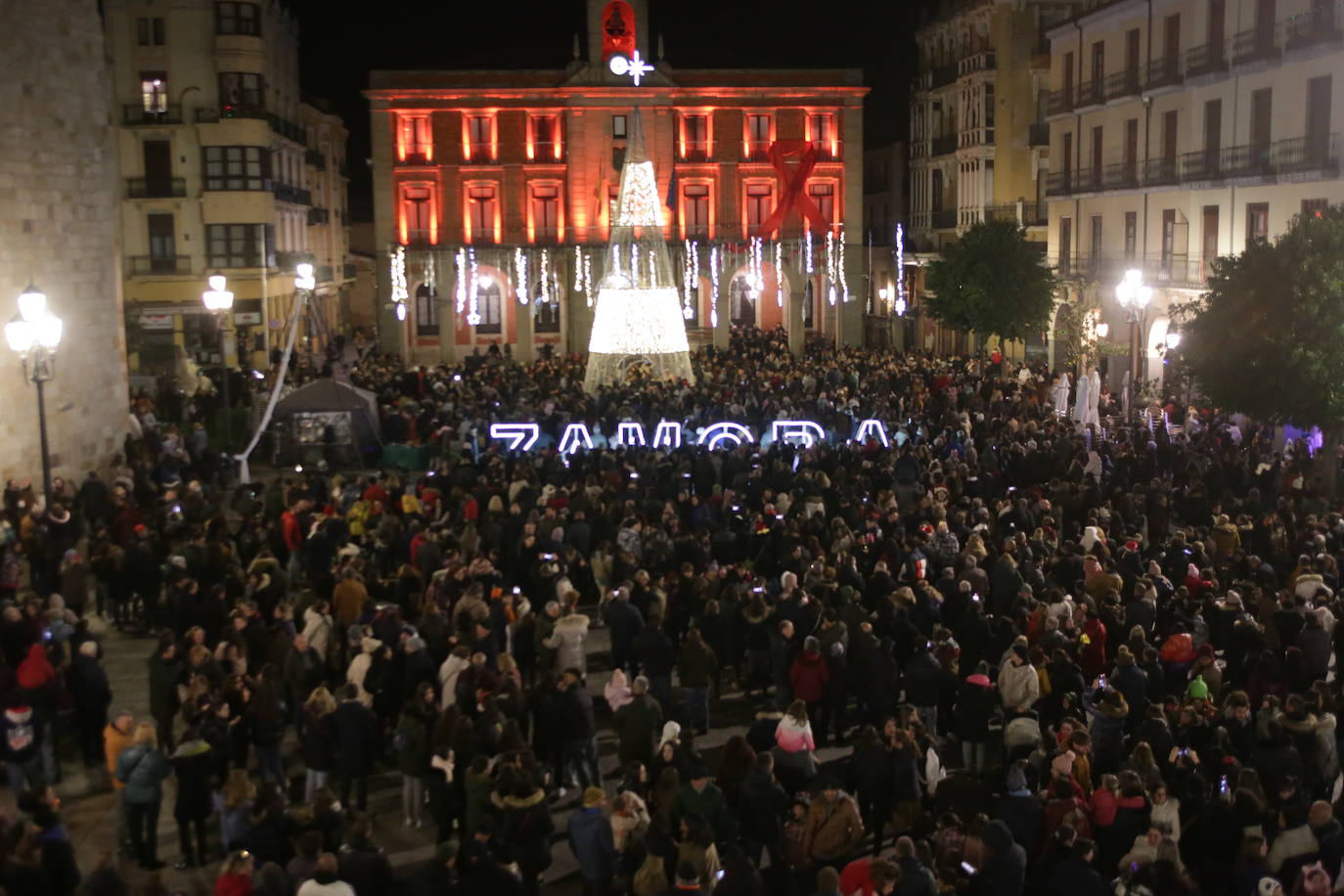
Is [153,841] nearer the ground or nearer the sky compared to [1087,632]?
nearer the ground

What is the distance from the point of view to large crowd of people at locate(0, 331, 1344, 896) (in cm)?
905

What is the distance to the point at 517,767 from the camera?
9.59m

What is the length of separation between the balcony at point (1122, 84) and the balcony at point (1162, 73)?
620 millimetres

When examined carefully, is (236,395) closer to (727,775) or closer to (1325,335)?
(1325,335)

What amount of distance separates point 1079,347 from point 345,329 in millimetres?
40303

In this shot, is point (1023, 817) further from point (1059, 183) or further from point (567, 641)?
point (1059, 183)

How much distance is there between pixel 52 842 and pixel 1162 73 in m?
31.3

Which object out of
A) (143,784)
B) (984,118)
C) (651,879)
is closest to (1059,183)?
(984,118)

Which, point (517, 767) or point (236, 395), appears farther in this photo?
point (236, 395)

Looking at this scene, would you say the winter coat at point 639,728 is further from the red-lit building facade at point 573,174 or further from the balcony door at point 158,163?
the red-lit building facade at point 573,174

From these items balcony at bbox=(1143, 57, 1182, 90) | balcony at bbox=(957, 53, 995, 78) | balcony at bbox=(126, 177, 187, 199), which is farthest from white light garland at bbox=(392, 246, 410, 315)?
balcony at bbox=(1143, 57, 1182, 90)

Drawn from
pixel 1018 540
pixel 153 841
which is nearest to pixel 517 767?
pixel 153 841

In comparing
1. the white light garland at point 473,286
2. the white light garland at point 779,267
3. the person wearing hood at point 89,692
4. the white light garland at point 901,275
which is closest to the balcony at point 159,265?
the white light garland at point 473,286

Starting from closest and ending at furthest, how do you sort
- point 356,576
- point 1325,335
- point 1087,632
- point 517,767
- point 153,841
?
point 517,767 → point 153,841 → point 1087,632 → point 356,576 → point 1325,335
